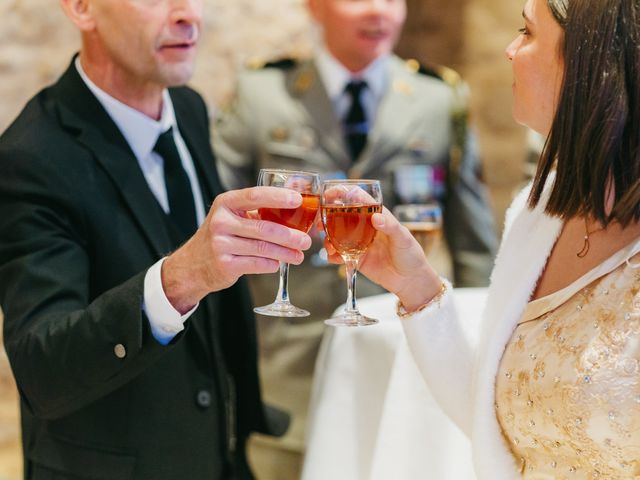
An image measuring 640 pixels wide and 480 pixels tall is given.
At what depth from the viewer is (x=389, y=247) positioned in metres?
1.72

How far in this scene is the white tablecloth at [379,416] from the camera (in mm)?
2150

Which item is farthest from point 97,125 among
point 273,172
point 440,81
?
point 440,81

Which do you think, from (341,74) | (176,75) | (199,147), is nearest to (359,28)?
(341,74)

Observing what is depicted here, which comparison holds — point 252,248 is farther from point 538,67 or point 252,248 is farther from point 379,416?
point 379,416

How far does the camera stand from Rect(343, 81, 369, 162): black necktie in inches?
134

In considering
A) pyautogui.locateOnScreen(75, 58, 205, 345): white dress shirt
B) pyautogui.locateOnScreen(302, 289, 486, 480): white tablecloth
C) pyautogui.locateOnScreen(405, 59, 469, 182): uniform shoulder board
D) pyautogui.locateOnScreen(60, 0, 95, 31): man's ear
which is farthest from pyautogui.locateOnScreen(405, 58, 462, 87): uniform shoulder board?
pyautogui.locateOnScreen(60, 0, 95, 31): man's ear

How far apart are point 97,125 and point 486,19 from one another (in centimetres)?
331

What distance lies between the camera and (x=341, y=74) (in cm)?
343

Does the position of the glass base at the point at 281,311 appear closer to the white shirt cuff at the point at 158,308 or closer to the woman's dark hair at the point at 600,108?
the white shirt cuff at the point at 158,308

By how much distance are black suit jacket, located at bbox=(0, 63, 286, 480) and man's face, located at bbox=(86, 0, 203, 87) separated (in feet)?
0.31

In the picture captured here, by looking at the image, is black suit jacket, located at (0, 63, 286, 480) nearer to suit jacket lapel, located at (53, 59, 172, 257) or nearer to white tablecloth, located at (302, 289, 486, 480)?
suit jacket lapel, located at (53, 59, 172, 257)

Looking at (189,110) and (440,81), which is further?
(440,81)

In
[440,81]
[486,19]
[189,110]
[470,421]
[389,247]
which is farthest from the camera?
[486,19]

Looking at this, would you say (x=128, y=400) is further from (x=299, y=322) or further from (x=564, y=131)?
(x=299, y=322)
